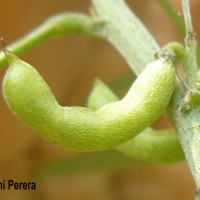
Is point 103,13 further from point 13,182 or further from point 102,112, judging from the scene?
point 13,182

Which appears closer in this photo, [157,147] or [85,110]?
[85,110]

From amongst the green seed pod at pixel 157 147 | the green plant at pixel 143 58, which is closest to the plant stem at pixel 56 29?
the green plant at pixel 143 58

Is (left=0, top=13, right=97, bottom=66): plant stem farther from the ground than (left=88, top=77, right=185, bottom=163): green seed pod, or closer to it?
farther from the ground

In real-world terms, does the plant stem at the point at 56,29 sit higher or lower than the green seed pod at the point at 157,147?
higher

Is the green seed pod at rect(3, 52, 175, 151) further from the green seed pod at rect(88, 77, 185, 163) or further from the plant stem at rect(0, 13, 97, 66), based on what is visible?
the plant stem at rect(0, 13, 97, 66)

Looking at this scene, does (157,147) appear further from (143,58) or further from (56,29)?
(56,29)

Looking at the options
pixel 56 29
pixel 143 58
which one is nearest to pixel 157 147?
pixel 143 58

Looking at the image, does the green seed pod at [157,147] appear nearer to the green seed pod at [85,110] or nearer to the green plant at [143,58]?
the green plant at [143,58]

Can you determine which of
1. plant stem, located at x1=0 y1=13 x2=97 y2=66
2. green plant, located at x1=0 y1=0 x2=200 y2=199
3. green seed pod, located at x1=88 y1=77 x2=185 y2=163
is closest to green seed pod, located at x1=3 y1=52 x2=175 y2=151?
green plant, located at x1=0 y1=0 x2=200 y2=199
